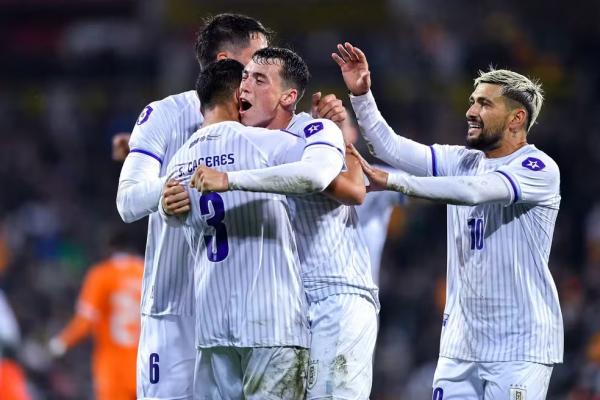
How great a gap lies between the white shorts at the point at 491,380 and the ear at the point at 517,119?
119 centimetres

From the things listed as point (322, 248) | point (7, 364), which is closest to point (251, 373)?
point (322, 248)

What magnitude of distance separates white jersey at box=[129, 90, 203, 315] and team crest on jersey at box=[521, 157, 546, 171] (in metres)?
1.65

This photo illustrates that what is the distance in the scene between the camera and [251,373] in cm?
506

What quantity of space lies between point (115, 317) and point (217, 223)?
5.56 m

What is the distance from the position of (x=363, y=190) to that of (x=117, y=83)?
47.9ft

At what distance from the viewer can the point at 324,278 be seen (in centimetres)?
548

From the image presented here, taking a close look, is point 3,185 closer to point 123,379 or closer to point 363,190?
point 123,379

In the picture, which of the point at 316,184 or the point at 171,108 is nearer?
the point at 316,184

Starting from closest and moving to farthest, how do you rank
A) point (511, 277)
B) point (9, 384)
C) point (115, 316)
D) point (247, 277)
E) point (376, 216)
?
point (247, 277) < point (511, 277) < point (376, 216) < point (9, 384) < point (115, 316)

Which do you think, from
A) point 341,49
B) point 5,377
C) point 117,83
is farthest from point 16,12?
point 341,49

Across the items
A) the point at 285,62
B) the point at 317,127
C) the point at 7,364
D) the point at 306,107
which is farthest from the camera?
the point at 306,107

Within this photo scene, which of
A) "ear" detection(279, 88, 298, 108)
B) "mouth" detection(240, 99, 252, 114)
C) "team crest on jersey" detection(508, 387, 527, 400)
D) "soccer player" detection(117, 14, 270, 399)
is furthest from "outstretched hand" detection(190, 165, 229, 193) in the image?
"team crest on jersey" detection(508, 387, 527, 400)

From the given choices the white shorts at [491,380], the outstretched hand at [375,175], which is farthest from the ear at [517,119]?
the white shorts at [491,380]

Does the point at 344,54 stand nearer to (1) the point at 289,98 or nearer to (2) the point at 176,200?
(1) the point at 289,98
